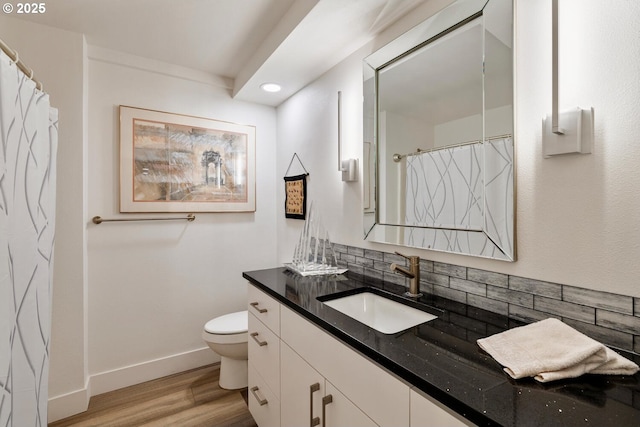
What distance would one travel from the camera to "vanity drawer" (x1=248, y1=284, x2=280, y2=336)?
1.45m

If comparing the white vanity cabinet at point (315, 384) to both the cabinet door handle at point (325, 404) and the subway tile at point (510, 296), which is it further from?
the subway tile at point (510, 296)

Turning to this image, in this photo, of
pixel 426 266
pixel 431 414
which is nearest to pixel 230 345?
pixel 426 266

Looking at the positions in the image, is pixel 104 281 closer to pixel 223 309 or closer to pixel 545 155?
pixel 223 309

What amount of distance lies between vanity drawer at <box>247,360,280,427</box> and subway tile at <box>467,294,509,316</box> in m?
0.98

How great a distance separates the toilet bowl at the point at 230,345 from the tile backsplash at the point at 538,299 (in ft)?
3.82

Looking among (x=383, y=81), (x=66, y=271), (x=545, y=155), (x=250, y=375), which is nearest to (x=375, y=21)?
(x=383, y=81)

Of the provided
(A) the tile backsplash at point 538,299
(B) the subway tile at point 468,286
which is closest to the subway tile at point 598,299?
(A) the tile backsplash at point 538,299

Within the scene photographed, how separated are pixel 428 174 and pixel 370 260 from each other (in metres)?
0.58

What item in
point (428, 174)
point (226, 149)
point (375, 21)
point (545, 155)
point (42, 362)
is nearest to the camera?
point (545, 155)

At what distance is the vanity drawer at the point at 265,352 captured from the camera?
4.76 ft

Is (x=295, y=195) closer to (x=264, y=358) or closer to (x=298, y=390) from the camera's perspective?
(x=264, y=358)

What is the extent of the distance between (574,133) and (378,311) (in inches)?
40.3

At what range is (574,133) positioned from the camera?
92 centimetres

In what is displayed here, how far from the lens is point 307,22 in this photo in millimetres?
1531
